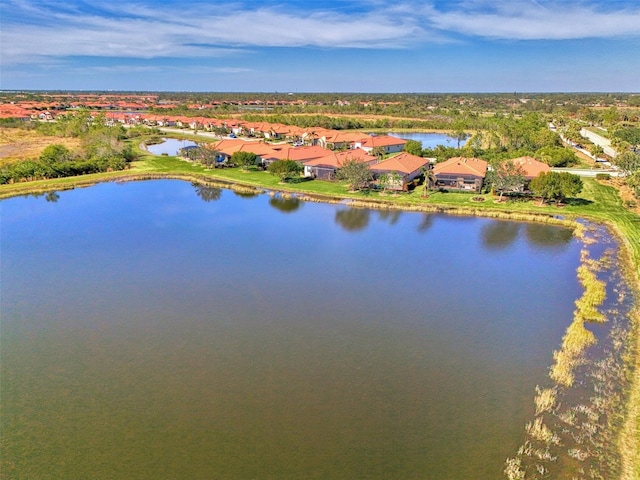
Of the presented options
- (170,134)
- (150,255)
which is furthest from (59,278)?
(170,134)

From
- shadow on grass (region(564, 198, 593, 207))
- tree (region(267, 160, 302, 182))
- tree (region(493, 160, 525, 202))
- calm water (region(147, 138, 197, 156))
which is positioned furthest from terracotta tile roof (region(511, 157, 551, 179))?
calm water (region(147, 138, 197, 156))

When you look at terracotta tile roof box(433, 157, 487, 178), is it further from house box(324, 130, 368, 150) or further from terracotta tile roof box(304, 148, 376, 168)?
house box(324, 130, 368, 150)

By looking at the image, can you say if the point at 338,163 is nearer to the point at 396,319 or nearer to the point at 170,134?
the point at 396,319

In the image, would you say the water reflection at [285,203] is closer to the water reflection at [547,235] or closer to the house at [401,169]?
the house at [401,169]

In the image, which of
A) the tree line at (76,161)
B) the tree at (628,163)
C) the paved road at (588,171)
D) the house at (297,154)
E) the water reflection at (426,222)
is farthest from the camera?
the house at (297,154)

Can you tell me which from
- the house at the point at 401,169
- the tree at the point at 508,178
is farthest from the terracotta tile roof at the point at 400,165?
the tree at the point at 508,178

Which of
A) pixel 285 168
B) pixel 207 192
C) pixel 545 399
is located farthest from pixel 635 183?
pixel 207 192

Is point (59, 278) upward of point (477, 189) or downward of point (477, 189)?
downward
